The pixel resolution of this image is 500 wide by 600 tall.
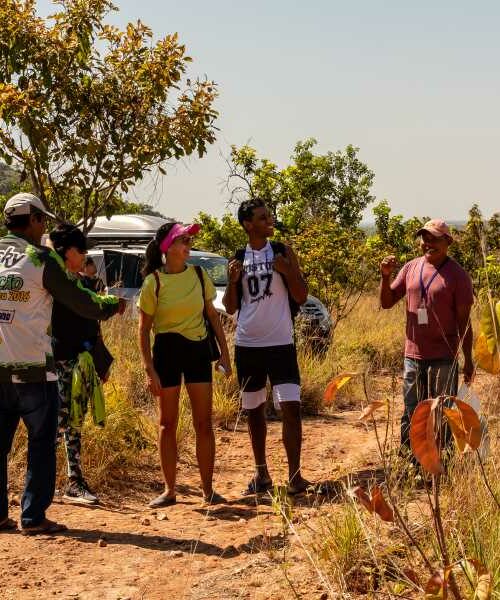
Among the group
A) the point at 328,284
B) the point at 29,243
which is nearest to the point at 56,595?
the point at 29,243

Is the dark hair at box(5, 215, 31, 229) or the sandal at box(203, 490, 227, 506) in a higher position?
the dark hair at box(5, 215, 31, 229)

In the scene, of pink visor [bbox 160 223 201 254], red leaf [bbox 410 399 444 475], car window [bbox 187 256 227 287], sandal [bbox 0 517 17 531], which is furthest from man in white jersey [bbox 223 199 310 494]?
car window [bbox 187 256 227 287]

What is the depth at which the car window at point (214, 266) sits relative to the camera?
45.9 feet

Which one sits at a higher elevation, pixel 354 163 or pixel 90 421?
pixel 354 163


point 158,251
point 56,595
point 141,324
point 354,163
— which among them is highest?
point 354,163

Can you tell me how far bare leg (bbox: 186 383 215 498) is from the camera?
615 cm

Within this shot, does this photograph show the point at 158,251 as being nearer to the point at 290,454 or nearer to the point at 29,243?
the point at 29,243

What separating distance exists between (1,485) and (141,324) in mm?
1329

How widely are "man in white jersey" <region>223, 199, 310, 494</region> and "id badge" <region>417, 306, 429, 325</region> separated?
0.77 m

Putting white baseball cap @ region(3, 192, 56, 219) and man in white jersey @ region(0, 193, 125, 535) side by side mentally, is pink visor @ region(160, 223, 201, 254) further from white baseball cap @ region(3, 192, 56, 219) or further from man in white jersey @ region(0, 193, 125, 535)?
white baseball cap @ region(3, 192, 56, 219)

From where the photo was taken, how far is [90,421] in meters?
7.13

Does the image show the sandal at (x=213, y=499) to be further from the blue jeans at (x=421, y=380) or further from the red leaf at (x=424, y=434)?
the red leaf at (x=424, y=434)

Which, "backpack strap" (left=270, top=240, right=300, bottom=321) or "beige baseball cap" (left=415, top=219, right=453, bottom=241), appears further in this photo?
"backpack strap" (left=270, top=240, right=300, bottom=321)

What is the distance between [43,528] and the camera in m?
5.46
